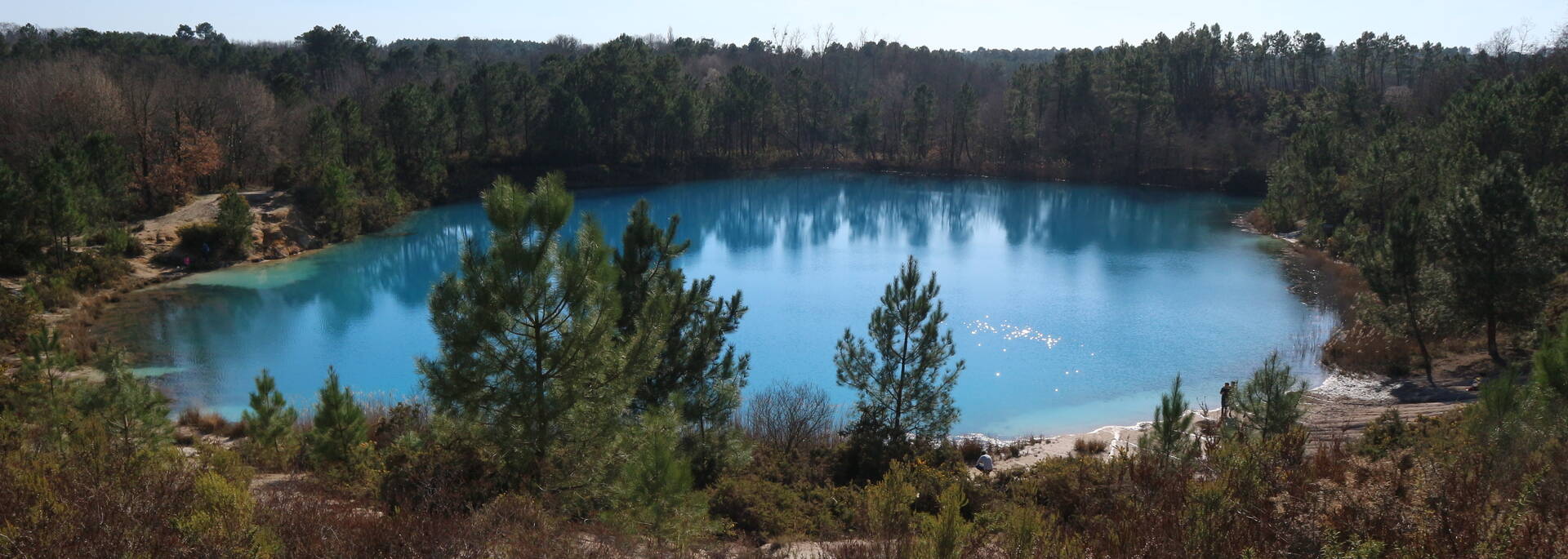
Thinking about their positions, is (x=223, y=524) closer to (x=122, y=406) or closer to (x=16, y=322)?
(x=122, y=406)

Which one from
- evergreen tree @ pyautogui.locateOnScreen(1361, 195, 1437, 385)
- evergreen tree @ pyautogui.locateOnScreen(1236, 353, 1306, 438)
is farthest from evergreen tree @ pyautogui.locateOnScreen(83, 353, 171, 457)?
evergreen tree @ pyautogui.locateOnScreen(1361, 195, 1437, 385)

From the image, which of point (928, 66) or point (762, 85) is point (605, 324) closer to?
point (762, 85)

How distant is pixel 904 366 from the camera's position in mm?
13211

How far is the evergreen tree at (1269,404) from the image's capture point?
11.6 metres

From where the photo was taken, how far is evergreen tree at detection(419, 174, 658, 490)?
27.3 ft

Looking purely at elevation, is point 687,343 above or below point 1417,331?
above

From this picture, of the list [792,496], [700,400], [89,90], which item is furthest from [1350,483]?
[89,90]

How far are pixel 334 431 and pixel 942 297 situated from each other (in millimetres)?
19397

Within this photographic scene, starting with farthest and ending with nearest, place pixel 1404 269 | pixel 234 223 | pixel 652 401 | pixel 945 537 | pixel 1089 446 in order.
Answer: pixel 234 223, pixel 1404 269, pixel 1089 446, pixel 652 401, pixel 945 537

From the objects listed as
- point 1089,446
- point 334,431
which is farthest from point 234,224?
point 1089,446

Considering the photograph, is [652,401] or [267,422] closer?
[267,422]

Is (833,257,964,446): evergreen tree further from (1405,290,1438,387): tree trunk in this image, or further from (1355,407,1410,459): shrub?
A: (1405,290,1438,387): tree trunk

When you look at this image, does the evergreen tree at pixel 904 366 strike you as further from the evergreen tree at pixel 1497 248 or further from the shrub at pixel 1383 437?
the evergreen tree at pixel 1497 248

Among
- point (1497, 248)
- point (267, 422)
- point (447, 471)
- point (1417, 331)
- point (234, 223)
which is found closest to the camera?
point (447, 471)
